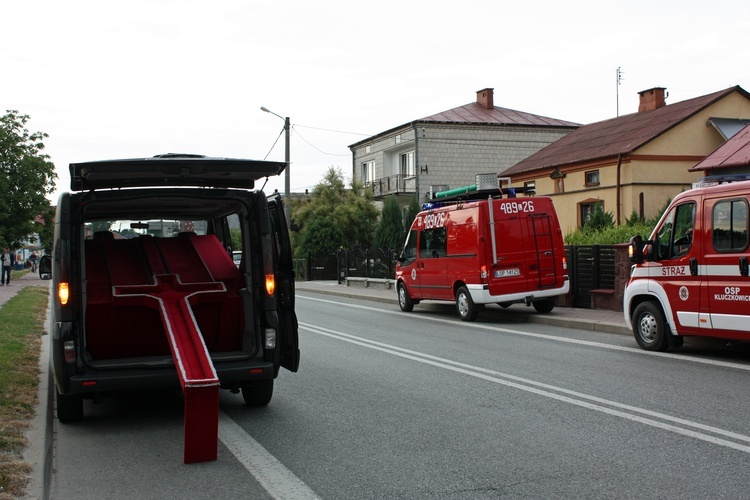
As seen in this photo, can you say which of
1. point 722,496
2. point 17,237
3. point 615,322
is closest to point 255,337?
point 722,496

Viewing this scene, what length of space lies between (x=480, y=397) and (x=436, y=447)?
211 cm

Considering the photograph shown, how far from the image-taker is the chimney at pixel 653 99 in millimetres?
36750

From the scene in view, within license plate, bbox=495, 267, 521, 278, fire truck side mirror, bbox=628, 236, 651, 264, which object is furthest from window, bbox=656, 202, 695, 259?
license plate, bbox=495, 267, 521, 278

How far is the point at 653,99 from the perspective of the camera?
3688 cm

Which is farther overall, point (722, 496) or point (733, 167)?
point (733, 167)

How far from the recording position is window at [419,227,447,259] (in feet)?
57.0

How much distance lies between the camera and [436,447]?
240 inches

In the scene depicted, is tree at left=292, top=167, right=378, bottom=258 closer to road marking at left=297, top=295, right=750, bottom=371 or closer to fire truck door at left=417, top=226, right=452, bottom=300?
road marking at left=297, top=295, right=750, bottom=371

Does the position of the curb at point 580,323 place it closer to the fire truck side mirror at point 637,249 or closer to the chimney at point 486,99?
the fire truck side mirror at point 637,249

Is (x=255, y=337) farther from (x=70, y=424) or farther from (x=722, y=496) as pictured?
(x=722, y=496)

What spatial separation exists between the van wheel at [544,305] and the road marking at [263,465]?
421 inches

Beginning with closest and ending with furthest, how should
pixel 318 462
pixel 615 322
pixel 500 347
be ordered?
1. pixel 318 462
2. pixel 500 347
3. pixel 615 322

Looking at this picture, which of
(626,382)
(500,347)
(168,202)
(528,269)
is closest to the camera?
(168,202)

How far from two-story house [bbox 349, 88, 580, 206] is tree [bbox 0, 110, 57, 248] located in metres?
18.2
